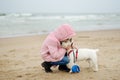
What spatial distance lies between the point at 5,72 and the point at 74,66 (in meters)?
1.66

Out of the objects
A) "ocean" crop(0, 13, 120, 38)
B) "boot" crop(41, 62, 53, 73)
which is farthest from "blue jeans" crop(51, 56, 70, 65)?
"ocean" crop(0, 13, 120, 38)

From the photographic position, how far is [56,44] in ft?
18.4

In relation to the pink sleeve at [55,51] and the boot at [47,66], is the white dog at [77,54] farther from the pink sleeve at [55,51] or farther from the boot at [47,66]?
the boot at [47,66]

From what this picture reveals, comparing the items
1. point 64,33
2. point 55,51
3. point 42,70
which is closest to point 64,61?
point 55,51

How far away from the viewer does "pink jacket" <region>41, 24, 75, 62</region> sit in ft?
18.3

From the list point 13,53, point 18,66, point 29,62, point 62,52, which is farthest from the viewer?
point 13,53

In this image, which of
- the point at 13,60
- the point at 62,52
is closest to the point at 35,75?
the point at 62,52

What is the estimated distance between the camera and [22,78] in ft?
18.6

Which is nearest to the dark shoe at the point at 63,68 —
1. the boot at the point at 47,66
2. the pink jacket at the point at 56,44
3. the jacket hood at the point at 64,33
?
the boot at the point at 47,66

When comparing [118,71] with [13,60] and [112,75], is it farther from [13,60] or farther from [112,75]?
[13,60]

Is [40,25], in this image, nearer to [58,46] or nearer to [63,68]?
[63,68]

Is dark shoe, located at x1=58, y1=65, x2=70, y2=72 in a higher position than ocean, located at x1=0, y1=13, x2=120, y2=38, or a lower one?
higher

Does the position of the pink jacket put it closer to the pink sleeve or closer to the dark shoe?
the pink sleeve

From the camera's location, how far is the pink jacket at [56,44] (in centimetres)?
558
